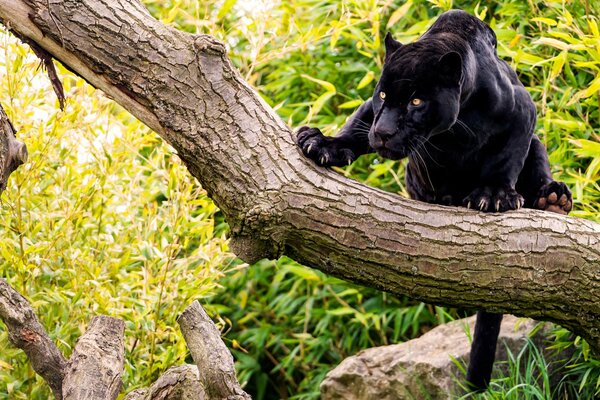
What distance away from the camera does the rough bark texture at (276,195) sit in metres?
2.63

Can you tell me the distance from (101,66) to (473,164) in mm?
1242

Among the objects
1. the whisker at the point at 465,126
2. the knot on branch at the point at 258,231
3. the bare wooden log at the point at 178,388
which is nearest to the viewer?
the knot on branch at the point at 258,231

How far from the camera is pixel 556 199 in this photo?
3086mm

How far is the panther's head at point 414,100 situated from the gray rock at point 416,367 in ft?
4.49

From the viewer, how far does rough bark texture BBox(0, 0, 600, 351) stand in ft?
8.64

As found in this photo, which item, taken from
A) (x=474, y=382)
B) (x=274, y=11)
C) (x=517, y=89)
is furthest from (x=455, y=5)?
(x=474, y=382)

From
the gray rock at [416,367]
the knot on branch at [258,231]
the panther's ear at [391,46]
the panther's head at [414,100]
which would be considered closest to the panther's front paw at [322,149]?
the panther's head at [414,100]

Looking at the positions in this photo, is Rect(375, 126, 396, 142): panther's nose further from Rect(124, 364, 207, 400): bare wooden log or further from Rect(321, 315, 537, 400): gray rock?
Rect(321, 315, 537, 400): gray rock

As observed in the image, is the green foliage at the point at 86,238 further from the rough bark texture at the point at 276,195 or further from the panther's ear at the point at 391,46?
the panther's ear at the point at 391,46

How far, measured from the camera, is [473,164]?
10.0ft

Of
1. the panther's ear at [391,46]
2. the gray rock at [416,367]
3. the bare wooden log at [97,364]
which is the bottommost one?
the gray rock at [416,367]

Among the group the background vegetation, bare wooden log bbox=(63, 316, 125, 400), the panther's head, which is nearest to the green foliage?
the background vegetation

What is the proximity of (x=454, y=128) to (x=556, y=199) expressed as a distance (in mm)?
444

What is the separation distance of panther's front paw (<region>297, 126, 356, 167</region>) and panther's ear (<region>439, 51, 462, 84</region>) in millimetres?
379
